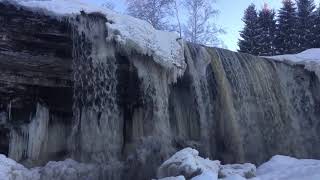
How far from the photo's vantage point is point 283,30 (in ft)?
86.8

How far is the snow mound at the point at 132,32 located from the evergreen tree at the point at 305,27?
15710 millimetres

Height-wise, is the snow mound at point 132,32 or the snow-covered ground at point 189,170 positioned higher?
the snow mound at point 132,32

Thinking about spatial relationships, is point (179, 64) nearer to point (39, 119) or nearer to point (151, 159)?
point (151, 159)

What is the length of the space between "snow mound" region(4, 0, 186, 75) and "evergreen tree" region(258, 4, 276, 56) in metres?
16.1

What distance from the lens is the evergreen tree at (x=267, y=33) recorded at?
26500 millimetres

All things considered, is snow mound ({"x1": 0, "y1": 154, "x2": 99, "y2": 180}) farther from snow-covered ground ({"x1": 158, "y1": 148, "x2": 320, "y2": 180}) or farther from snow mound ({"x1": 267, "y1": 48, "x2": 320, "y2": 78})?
snow mound ({"x1": 267, "y1": 48, "x2": 320, "y2": 78})

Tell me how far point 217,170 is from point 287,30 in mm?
19065

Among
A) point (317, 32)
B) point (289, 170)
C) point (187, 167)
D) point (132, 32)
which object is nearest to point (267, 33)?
point (317, 32)

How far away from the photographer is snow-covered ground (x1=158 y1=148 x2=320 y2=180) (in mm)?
7973

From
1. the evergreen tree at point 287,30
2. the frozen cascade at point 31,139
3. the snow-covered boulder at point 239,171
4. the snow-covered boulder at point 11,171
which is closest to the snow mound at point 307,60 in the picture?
the snow-covered boulder at point 239,171

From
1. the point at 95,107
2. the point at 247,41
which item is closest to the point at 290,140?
the point at 95,107

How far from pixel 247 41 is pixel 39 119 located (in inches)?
722

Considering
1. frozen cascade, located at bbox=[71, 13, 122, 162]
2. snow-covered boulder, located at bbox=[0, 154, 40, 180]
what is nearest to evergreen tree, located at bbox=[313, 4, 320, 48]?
frozen cascade, located at bbox=[71, 13, 122, 162]

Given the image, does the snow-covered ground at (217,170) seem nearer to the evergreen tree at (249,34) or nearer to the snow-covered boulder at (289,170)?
the snow-covered boulder at (289,170)
